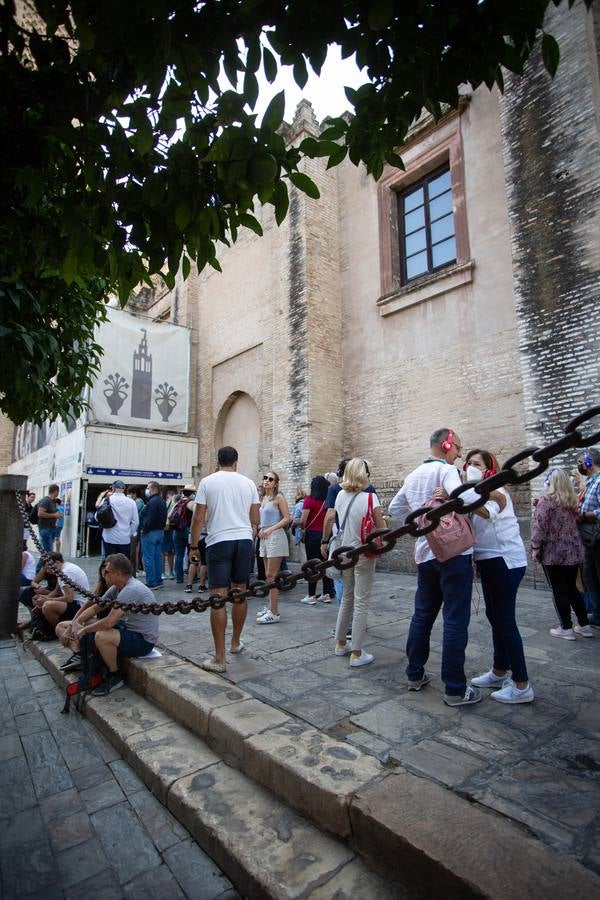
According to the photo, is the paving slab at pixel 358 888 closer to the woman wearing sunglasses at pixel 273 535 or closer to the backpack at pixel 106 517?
the woman wearing sunglasses at pixel 273 535

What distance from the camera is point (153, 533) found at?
811cm

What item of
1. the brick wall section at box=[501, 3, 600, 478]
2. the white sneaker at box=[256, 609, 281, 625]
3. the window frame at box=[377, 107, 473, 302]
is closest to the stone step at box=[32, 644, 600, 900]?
the white sneaker at box=[256, 609, 281, 625]

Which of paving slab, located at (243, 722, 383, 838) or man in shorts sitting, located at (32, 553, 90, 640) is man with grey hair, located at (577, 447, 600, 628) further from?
man in shorts sitting, located at (32, 553, 90, 640)

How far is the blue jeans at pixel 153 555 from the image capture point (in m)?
8.13

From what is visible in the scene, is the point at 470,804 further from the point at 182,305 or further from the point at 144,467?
the point at 182,305

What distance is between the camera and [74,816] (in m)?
2.57

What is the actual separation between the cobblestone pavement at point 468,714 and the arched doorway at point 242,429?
390 inches

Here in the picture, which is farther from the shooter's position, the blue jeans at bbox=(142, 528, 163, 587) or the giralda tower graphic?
the giralda tower graphic

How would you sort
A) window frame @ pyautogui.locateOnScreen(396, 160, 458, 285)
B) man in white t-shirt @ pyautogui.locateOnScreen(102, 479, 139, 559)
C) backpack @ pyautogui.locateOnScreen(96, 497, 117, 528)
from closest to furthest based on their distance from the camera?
backpack @ pyautogui.locateOnScreen(96, 497, 117, 528)
man in white t-shirt @ pyautogui.locateOnScreen(102, 479, 139, 559)
window frame @ pyautogui.locateOnScreen(396, 160, 458, 285)

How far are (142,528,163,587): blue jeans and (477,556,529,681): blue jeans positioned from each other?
6.01 m

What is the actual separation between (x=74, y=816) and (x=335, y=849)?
1.44m

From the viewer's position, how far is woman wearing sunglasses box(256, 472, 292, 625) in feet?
18.8

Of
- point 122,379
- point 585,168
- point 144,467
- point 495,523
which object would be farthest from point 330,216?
point 495,523

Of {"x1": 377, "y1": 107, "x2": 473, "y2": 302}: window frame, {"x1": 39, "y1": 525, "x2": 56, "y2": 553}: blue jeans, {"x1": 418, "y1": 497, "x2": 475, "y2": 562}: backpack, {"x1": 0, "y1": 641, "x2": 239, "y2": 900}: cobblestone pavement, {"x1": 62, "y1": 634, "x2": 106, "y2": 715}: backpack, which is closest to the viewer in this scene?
{"x1": 0, "y1": 641, "x2": 239, "y2": 900}: cobblestone pavement
